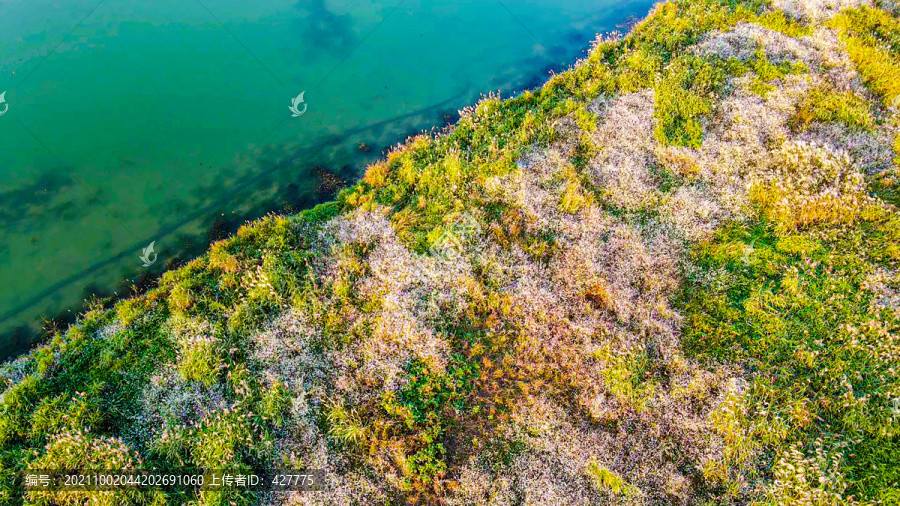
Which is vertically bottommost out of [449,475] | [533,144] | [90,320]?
[449,475]

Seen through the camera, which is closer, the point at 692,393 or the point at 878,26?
the point at 692,393

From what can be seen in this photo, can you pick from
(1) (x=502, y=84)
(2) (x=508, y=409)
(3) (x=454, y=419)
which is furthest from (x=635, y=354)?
(1) (x=502, y=84)

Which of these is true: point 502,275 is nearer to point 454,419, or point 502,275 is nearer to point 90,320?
point 454,419

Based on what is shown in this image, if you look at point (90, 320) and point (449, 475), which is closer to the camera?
point (449, 475)

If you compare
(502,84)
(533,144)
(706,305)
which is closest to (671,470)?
(706,305)

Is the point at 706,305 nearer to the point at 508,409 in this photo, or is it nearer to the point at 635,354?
the point at 635,354

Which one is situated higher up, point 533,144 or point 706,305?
point 533,144

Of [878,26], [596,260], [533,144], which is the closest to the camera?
[596,260]

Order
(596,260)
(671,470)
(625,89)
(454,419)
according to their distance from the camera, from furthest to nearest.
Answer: (625,89), (596,260), (454,419), (671,470)

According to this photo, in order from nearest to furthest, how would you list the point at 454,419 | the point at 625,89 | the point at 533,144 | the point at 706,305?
the point at 454,419, the point at 706,305, the point at 533,144, the point at 625,89
